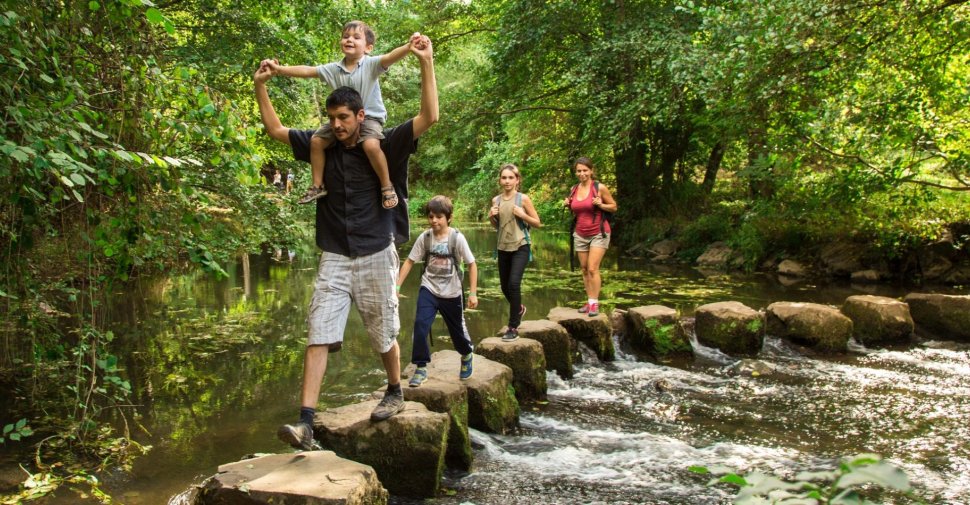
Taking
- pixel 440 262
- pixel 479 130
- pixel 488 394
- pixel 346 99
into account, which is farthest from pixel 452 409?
pixel 479 130

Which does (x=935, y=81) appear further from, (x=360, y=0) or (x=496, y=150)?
(x=496, y=150)

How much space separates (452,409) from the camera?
16.5 ft

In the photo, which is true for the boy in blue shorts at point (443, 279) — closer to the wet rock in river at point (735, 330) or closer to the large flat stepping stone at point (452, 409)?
the large flat stepping stone at point (452, 409)

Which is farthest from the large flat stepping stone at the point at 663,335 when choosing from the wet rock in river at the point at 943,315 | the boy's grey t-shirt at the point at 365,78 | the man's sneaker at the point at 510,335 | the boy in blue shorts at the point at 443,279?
the boy's grey t-shirt at the point at 365,78

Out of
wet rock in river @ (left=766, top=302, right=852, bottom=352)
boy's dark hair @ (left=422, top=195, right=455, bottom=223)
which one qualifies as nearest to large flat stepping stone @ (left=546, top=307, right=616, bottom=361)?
wet rock in river @ (left=766, top=302, right=852, bottom=352)

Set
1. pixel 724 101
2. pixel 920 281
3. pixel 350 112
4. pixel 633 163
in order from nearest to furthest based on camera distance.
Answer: pixel 350 112 → pixel 724 101 → pixel 920 281 → pixel 633 163

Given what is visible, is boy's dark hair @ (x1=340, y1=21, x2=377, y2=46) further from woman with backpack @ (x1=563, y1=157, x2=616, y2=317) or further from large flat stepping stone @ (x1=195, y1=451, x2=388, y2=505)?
woman with backpack @ (x1=563, y1=157, x2=616, y2=317)

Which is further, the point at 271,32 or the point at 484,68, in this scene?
the point at 484,68

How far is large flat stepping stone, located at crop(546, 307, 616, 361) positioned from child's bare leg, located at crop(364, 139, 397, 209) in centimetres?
442

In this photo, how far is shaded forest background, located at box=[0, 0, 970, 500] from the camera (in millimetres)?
4012

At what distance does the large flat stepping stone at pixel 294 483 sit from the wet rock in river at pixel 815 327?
689 centimetres

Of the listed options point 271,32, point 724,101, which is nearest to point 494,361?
point 271,32

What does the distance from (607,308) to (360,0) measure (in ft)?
26.8

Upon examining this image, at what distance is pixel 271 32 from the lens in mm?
10836
